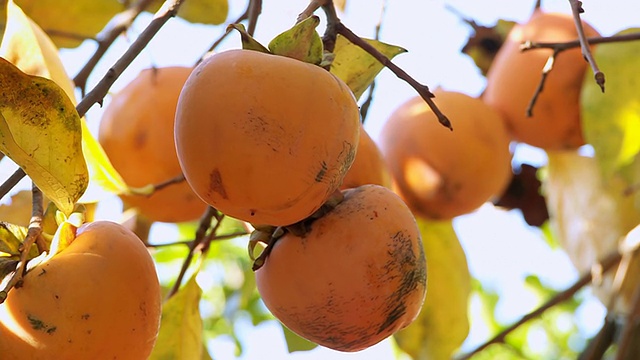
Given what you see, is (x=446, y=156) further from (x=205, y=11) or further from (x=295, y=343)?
(x=205, y=11)

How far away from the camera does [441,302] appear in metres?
1.50

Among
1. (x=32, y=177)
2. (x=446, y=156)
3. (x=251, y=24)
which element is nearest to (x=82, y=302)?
(x=32, y=177)

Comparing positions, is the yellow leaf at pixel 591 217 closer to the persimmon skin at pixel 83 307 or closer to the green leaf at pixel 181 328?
the green leaf at pixel 181 328

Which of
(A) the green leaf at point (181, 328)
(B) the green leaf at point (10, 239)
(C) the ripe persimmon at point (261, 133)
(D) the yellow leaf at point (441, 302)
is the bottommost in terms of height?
(D) the yellow leaf at point (441, 302)

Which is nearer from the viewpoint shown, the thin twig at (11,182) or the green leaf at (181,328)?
the thin twig at (11,182)

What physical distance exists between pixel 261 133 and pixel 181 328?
52 cm

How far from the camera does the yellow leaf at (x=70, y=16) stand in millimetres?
1460

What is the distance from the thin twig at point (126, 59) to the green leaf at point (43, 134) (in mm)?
33

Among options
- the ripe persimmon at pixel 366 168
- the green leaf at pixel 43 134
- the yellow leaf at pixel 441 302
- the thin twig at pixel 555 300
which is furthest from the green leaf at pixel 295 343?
the green leaf at pixel 43 134

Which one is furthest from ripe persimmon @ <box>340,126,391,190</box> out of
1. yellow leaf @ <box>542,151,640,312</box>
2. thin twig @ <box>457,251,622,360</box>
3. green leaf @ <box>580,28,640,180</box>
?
yellow leaf @ <box>542,151,640,312</box>

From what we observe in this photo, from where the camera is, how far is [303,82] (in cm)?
74

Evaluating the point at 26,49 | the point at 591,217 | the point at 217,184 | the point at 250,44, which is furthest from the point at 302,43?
the point at 591,217

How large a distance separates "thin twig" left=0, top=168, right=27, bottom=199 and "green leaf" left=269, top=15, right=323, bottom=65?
245 mm

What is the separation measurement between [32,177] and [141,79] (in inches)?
20.6
